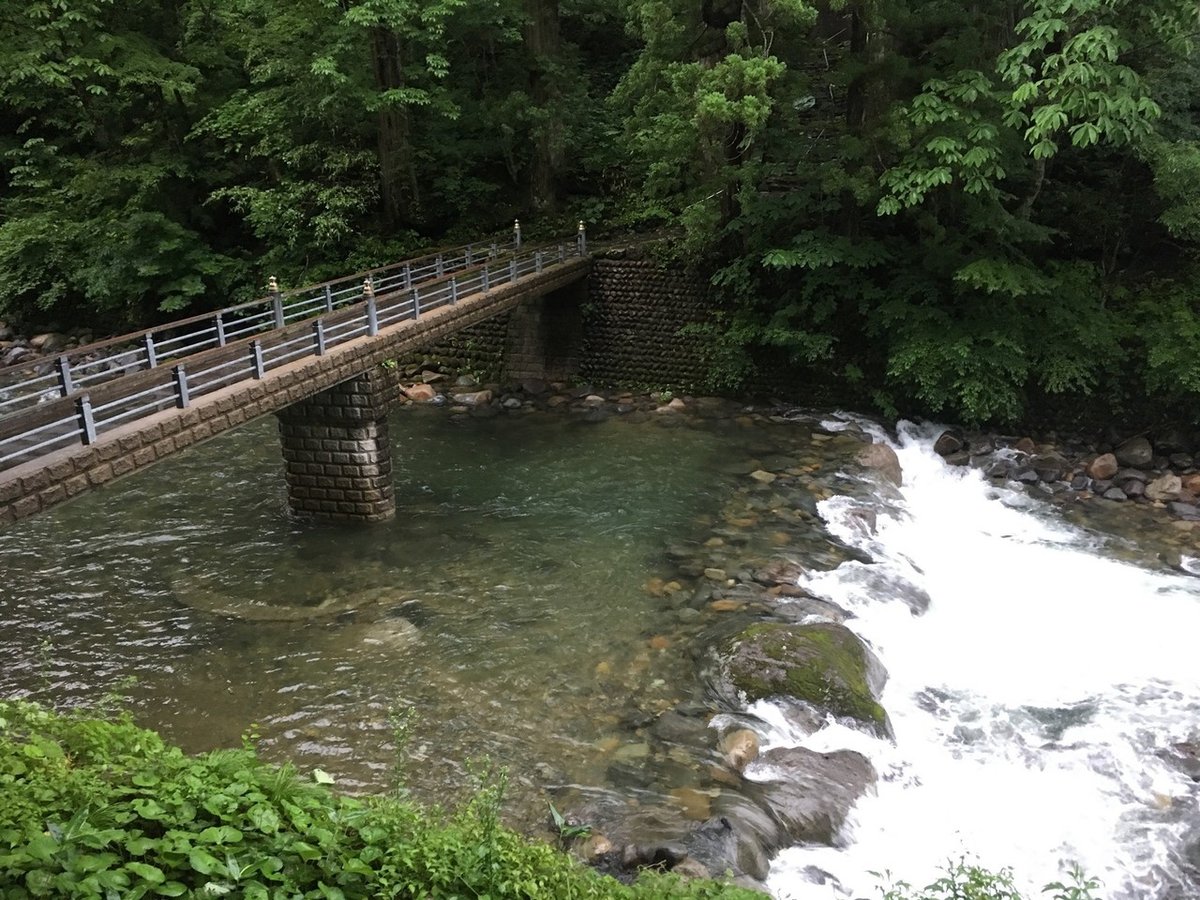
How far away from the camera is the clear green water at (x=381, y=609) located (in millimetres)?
8570

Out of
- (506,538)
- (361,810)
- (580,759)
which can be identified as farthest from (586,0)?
(361,810)

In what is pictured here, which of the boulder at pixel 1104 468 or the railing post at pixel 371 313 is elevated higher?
the railing post at pixel 371 313

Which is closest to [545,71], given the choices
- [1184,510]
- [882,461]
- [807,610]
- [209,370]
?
[882,461]

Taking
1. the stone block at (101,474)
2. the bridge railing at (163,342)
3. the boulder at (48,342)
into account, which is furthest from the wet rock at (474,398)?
the boulder at (48,342)

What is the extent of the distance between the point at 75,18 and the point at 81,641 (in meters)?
17.2

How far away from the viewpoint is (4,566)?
12.2m

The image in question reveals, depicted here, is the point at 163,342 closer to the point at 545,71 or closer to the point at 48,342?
the point at 545,71

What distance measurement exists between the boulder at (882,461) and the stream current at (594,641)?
1.52 feet

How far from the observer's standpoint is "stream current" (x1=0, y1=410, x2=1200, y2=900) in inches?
315

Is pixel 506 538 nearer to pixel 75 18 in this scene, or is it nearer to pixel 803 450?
pixel 803 450

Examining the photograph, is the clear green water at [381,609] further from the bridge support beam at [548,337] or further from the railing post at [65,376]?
the bridge support beam at [548,337]

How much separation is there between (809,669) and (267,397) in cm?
739

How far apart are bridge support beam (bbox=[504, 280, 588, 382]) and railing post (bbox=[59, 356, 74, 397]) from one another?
12891 mm

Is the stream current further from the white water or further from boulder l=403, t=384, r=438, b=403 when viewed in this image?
boulder l=403, t=384, r=438, b=403
